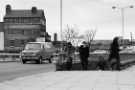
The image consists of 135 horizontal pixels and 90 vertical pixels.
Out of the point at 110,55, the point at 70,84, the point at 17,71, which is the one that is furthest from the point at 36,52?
the point at 70,84

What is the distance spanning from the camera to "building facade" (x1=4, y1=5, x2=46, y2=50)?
97.0 meters

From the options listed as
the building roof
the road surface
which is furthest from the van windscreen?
the building roof

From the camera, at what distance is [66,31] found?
98062 mm

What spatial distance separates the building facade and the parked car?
61902 mm

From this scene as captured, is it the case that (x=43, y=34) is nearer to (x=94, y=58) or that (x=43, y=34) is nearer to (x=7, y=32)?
(x=7, y=32)

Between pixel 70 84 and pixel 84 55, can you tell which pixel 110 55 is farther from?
pixel 70 84

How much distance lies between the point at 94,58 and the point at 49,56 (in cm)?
1522

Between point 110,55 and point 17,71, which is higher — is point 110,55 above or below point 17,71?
above

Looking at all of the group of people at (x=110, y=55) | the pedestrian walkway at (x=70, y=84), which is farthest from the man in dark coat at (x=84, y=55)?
the pedestrian walkway at (x=70, y=84)

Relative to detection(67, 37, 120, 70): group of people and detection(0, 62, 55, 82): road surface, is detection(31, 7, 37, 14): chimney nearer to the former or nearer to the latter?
detection(0, 62, 55, 82): road surface

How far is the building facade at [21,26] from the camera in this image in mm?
97000

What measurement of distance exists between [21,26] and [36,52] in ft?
226

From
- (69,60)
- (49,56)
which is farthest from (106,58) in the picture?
(49,56)

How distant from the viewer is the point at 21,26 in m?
100
